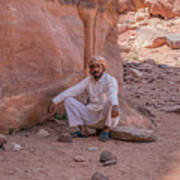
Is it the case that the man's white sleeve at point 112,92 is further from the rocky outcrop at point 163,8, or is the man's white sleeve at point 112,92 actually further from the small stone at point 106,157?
the rocky outcrop at point 163,8

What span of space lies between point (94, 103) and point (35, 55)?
3.50 ft

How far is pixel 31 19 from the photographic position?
4.32m

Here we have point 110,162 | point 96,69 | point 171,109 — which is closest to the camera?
point 110,162

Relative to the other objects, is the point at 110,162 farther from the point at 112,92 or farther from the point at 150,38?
the point at 150,38

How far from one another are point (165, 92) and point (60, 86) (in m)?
3.93

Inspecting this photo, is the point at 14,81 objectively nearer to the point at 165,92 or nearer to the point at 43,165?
the point at 43,165

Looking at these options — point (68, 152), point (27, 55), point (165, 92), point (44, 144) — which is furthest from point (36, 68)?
point (165, 92)

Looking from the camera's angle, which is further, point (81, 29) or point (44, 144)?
point (81, 29)

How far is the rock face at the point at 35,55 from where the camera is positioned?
4.07 metres

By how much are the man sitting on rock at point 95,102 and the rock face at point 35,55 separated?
36 centimetres

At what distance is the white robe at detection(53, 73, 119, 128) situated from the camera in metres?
4.14

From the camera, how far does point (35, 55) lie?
4367 mm

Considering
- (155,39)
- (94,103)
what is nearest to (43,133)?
(94,103)

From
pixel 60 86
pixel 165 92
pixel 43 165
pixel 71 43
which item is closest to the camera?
pixel 43 165
